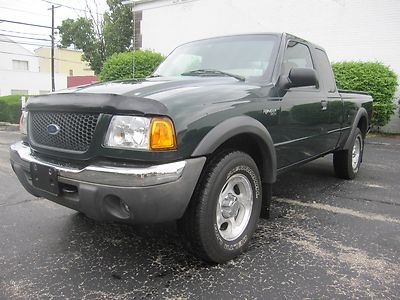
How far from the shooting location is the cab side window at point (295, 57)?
3.84m

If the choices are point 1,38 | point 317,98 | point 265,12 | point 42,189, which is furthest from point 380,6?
point 1,38

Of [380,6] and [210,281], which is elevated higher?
[380,6]

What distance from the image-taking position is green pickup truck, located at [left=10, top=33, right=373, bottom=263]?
95.3 inches

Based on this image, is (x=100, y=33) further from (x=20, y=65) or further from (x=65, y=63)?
(x=65, y=63)

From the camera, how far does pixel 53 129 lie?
279cm

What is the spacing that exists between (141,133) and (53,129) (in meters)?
0.78

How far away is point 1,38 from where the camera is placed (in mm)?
46688

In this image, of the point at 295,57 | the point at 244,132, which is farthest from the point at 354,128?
the point at 244,132

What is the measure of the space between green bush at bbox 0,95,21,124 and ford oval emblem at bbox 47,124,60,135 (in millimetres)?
14456

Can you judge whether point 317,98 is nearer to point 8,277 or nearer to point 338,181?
point 338,181

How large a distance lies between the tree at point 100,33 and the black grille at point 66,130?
2266 cm

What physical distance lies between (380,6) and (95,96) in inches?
458

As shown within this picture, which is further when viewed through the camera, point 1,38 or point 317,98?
point 1,38

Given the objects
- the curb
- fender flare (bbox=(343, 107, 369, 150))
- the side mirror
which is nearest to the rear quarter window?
fender flare (bbox=(343, 107, 369, 150))
